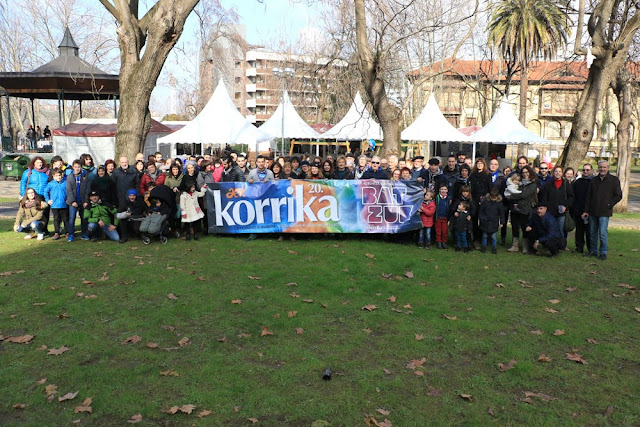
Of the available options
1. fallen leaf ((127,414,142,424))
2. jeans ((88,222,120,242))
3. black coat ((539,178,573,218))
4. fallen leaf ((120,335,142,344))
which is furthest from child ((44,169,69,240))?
black coat ((539,178,573,218))

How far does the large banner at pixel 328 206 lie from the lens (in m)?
12.1

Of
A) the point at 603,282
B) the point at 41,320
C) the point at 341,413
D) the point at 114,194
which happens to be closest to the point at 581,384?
the point at 341,413

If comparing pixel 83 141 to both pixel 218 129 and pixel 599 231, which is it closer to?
pixel 218 129

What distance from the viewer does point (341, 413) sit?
193 inches

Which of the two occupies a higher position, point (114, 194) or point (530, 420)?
point (114, 194)

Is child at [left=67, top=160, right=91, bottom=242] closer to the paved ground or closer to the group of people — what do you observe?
the group of people

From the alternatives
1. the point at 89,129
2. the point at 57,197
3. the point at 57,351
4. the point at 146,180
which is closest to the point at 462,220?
the point at 146,180

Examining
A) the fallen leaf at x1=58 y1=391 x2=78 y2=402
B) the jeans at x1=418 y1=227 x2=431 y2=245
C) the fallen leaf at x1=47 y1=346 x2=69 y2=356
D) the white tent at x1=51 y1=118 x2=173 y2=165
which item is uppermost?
the white tent at x1=51 y1=118 x2=173 y2=165

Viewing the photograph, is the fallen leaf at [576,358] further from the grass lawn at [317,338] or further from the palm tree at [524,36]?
the palm tree at [524,36]

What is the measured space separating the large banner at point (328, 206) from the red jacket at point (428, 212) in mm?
238

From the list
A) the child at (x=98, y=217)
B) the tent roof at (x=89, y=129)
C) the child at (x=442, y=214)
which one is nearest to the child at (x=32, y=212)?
the child at (x=98, y=217)

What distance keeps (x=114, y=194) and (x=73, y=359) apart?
6864 millimetres

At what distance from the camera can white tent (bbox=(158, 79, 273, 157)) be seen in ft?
71.3

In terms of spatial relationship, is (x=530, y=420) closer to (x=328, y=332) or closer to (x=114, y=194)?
(x=328, y=332)
